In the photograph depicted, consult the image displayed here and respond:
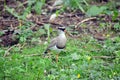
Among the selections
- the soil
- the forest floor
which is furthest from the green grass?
the soil

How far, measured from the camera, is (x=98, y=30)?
9.94m

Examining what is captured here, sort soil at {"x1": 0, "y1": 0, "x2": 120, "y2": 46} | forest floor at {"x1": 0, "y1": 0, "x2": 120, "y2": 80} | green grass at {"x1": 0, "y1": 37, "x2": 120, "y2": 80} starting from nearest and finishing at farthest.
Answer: green grass at {"x1": 0, "y1": 37, "x2": 120, "y2": 80}
forest floor at {"x1": 0, "y1": 0, "x2": 120, "y2": 80}
soil at {"x1": 0, "y1": 0, "x2": 120, "y2": 46}

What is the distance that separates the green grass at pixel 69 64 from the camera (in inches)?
278

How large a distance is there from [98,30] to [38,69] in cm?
293

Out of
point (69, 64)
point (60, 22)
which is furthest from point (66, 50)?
point (60, 22)

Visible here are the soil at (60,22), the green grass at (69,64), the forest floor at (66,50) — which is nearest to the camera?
the green grass at (69,64)

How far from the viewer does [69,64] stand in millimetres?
7883

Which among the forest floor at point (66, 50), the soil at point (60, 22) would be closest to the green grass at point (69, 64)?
the forest floor at point (66, 50)

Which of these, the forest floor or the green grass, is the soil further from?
the green grass

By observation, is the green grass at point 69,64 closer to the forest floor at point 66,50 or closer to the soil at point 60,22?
the forest floor at point 66,50

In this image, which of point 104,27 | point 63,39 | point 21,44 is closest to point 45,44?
point 21,44

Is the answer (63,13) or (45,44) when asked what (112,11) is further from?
(45,44)

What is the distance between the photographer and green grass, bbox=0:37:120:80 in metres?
7.06

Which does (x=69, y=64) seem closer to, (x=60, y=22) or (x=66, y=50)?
(x=66, y=50)
